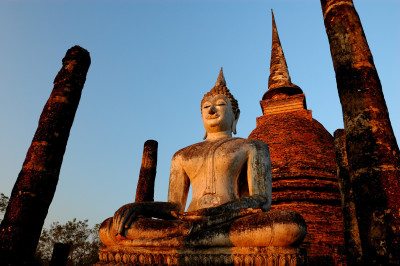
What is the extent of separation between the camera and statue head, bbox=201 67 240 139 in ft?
15.7

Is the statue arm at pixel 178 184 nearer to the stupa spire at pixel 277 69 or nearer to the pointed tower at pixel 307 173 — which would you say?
the pointed tower at pixel 307 173

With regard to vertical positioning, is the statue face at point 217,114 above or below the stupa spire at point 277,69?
below

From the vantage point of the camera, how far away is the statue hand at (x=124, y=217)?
3565 millimetres

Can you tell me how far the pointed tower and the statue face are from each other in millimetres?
6406

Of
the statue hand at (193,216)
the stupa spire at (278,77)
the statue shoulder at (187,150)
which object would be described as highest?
the stupa spire at (278,77)

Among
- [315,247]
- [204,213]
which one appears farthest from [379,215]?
[315,247]

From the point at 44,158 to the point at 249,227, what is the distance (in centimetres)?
301

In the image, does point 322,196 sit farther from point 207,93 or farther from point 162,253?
point 162,253

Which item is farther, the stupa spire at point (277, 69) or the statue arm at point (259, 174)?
the stupa spire at point (277, 69)

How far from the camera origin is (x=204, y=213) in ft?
Answer: 11.0

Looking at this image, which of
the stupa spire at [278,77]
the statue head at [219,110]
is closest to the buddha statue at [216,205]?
the statue head at [219,110]

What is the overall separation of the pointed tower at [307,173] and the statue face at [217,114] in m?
6.41

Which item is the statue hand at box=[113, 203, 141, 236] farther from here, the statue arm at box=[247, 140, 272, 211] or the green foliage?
the green foliage

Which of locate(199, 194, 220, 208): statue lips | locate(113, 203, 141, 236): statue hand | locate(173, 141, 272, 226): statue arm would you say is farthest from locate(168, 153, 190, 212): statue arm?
locate(173, 141, 272, 226): statue arm
